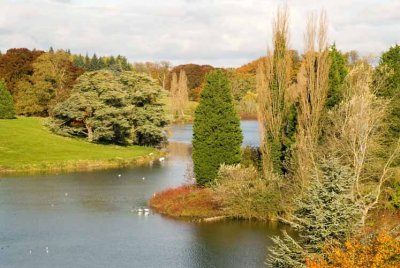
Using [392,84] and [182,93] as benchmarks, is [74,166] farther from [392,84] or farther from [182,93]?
[182,93]

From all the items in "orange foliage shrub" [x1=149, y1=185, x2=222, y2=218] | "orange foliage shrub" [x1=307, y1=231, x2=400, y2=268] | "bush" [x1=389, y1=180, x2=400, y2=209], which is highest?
"orange foliage shrub" [x1=307, y1=231, x2=400, y2=268]

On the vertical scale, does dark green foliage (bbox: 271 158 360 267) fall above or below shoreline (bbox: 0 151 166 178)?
above

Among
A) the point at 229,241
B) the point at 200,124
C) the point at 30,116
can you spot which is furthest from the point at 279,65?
the point at 30,116

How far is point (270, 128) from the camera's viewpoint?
42188 mm

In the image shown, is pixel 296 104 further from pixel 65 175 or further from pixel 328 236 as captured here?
pixel 65 175

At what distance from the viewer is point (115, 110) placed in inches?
2904

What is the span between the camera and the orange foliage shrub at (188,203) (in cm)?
4100

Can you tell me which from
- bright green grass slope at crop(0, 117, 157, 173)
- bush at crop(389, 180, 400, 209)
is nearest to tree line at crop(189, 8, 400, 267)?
bush at crop(389, 180, 400, 209)

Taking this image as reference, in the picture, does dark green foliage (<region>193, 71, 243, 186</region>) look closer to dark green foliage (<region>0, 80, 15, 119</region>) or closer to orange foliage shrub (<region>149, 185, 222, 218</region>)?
Result: orange foliage shrub (<region>149, 185, 222, 218</region>)

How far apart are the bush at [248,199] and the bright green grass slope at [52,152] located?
1164 inches

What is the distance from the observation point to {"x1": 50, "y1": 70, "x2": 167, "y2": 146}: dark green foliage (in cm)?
7506

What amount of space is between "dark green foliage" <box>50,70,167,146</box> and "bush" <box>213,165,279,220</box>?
3715 centimetres

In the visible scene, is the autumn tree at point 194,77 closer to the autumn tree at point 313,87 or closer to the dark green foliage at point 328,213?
the autumn tree at point 313,87

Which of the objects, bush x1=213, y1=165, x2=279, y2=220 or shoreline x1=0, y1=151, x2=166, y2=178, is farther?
shoreline x1=0, y1=151, x2=166, y2=178
